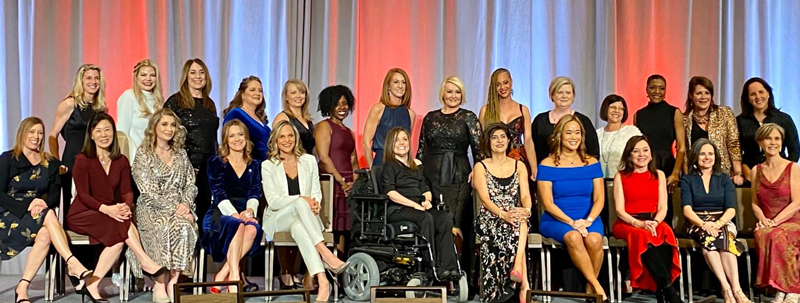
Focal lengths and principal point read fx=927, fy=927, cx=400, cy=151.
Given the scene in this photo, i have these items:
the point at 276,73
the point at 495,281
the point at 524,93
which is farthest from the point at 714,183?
the point at 276,73

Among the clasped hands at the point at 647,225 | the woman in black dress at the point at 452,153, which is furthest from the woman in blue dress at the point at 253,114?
the clasped hands at the point at 647,225

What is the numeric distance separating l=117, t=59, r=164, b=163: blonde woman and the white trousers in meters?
1.13

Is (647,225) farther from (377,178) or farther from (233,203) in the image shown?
(233,203)

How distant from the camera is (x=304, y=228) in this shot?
5.67 metres

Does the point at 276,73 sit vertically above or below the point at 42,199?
above

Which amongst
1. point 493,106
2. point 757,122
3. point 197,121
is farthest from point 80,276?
point 757,122

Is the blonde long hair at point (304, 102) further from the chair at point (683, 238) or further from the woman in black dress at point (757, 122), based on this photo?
the woman in black dress at point (757, 122)

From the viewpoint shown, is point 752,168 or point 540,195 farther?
point 752,168

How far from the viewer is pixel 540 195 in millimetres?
5914

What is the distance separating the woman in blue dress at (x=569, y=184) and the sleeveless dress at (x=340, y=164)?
1331 mm

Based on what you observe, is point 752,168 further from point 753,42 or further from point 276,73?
point 276,73

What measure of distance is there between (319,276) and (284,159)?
847mm

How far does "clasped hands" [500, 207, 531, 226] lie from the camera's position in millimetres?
5594

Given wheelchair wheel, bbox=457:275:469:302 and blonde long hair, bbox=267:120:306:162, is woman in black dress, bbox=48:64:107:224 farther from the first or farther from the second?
wheelchair wheel, bbox=457:275:469:302
